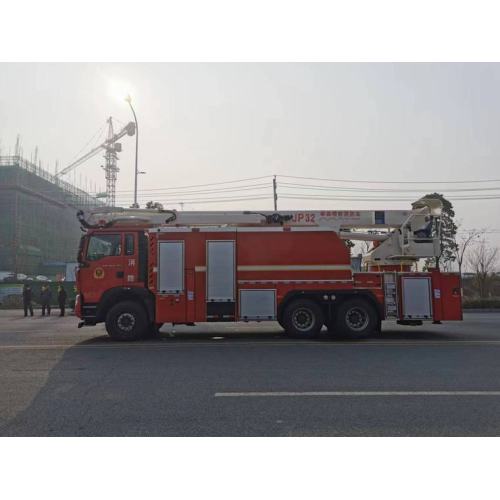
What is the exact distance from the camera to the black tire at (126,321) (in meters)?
11.3

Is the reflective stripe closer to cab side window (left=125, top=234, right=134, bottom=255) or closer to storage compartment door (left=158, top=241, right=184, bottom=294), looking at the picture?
storage compartment door (left=158, top=241, right=184, bottom=294)

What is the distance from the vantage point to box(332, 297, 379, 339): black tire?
11.5 metres

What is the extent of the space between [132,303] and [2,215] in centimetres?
6043

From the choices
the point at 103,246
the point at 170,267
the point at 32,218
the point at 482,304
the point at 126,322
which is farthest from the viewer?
the point at 32,218

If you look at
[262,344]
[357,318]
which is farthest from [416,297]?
[262,344]

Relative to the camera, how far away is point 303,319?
38.0 ft

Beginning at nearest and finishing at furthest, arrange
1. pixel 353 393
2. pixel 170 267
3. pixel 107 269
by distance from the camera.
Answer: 1. pixel 353 393
2. pixel 170 267
3. pixel 107 269

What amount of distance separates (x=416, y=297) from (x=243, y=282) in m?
4.48

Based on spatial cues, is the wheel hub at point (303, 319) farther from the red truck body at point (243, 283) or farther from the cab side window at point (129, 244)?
the cab side window at point (129, 244)

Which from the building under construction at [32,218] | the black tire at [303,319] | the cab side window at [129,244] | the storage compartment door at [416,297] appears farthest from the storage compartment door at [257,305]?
the building under construction at [32,218]

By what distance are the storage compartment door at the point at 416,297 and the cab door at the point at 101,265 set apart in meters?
7.21

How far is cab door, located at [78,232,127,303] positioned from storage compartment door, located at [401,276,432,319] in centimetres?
721

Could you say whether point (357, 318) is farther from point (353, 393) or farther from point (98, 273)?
point (98, 273)

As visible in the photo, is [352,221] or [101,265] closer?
[101,265]
